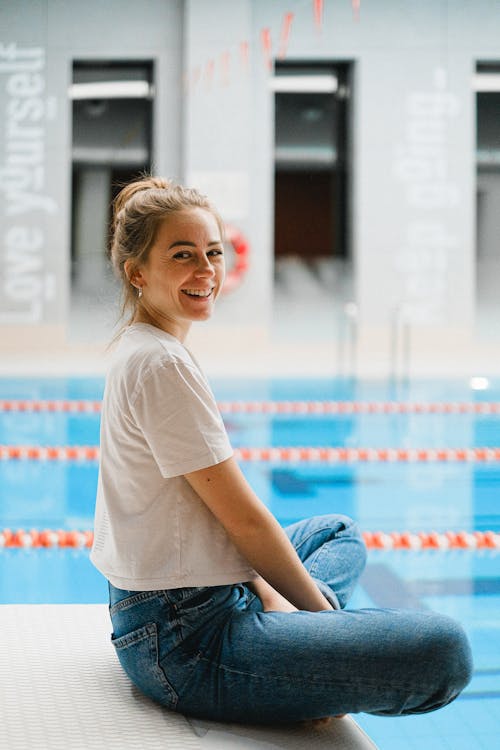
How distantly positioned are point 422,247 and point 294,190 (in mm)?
1761

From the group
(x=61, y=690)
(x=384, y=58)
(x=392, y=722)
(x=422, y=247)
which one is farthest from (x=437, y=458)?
(x=384, y=58)

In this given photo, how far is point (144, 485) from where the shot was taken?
1.55 m

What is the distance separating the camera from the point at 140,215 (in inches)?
65.2

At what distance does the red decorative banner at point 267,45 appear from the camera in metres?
11.9

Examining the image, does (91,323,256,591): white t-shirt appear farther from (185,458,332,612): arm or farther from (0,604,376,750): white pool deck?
(0,604,376,750): white pool deck

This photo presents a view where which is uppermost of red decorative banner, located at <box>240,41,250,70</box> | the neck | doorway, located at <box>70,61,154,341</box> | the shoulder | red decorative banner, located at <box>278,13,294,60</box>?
red decorative banner, located at <box>278,13,294,60</box>

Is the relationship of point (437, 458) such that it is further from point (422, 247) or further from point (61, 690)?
point (422, 247)

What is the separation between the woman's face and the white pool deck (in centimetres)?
62

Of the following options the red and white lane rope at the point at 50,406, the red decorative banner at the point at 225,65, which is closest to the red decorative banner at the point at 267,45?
the red decorative banner at the point at 225,65

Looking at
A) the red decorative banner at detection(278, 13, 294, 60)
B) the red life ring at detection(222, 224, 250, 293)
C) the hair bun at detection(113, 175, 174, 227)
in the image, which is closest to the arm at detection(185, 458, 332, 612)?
the hair bun at detection(113, 175, 174, 227)

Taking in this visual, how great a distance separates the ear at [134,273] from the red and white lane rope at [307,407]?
210 inches

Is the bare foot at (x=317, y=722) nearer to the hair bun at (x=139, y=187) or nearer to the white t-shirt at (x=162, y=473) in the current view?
the white t-shirt at (x=162, y=473)

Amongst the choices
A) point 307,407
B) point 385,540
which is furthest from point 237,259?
point 385,540

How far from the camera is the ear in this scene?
1.69 metres
